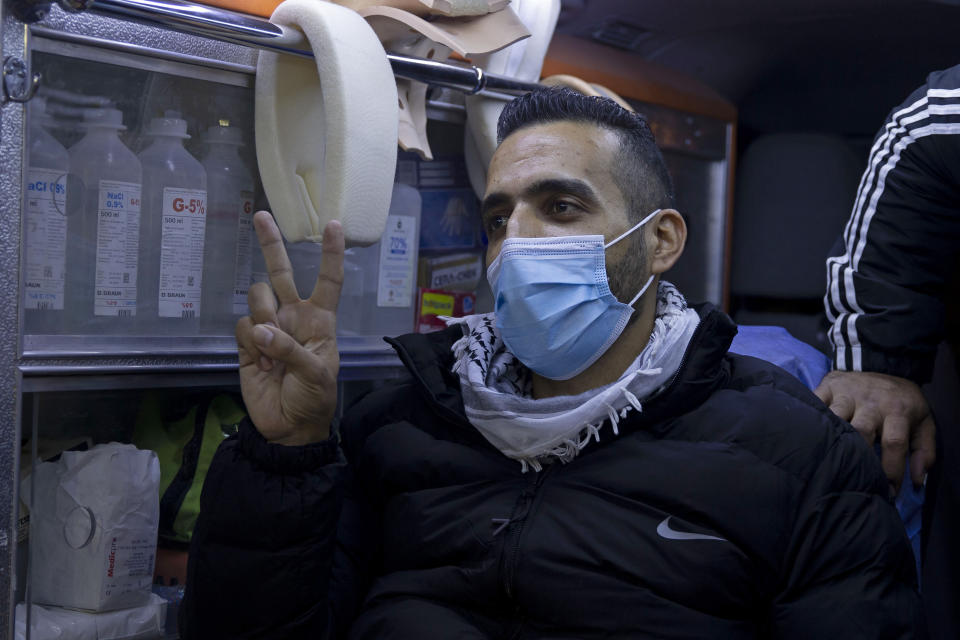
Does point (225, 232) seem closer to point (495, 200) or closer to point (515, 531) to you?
point (495, 200)

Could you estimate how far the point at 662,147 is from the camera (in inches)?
103

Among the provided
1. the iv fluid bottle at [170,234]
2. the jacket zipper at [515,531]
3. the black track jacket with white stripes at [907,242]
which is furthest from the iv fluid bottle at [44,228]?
the black track jacket with white stripes at [907,242]

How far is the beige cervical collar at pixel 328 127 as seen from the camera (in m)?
1.63

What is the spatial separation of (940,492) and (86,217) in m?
1.94

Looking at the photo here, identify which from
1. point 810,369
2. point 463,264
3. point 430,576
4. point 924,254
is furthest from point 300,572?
point 924,254

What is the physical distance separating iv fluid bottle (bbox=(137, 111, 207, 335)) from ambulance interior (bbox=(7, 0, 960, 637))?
0.12ft

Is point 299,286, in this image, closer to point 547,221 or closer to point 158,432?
point 158,432

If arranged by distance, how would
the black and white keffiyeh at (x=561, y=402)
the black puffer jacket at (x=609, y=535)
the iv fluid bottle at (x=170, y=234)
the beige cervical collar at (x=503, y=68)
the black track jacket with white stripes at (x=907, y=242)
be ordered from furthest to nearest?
the beige cervical collar at (x=503, y=68) → the black track jacket with white stripes at (x=907, y=242) → the iv fluid bottle at (x=170, y=234) → the black and white keffiyeh at (x=561, y=402) → the black puffer jacket at (x=609, y=535)

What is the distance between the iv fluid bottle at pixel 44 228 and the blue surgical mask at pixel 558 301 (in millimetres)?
732

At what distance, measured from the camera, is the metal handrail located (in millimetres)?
1485

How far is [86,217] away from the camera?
5.47 feet

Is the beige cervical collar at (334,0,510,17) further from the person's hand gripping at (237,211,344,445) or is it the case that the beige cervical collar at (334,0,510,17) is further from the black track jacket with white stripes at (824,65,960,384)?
the black track jacket with white stripes at (824,65,960,384)

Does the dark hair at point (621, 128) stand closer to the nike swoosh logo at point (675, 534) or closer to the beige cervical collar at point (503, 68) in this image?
the beige cervical collar at point (503, 68)

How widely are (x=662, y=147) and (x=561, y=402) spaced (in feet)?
4.19
